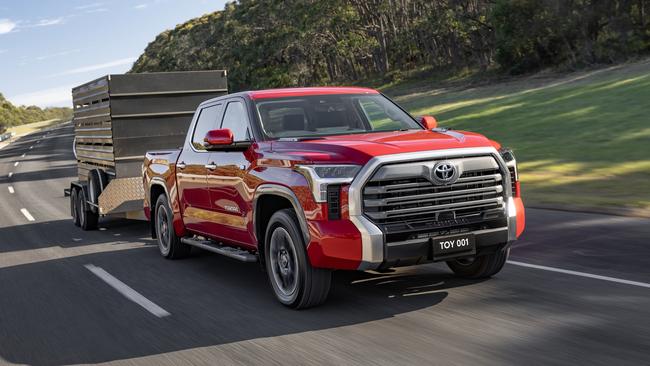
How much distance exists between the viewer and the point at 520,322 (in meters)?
5.97

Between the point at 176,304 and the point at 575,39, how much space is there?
36014 millimetres

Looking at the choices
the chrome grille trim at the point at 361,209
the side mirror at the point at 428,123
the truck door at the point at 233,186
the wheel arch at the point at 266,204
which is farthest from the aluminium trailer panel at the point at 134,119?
the chrome grille trim at the point at 361,209

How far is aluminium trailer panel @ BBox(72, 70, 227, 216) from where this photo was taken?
12.9m

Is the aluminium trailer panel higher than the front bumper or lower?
higher

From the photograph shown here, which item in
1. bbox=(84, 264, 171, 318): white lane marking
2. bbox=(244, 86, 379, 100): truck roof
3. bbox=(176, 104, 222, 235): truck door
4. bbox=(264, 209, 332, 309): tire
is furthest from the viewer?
bbox=(176, 104, 222, 235): truck door

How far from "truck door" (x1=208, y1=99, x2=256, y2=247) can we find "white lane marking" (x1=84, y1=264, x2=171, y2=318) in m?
1.00

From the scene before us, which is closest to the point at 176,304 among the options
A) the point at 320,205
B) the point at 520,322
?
the point at 320,205

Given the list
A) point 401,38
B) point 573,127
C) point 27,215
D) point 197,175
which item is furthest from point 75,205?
A: point 401,38

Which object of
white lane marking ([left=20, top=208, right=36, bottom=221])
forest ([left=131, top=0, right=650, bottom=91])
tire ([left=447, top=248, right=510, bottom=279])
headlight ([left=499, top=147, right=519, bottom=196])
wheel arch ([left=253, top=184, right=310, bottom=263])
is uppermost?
forest ([left=131, top=0, right=650, bottom=91])

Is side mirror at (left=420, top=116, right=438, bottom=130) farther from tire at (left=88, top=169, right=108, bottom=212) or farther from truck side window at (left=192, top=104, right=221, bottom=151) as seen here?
tire at (left=88, top=169, right=108, bottom=212)

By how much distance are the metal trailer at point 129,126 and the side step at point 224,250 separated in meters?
3.75

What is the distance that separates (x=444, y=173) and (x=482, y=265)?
1536mm

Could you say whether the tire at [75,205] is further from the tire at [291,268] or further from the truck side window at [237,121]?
the tire at [291,268]

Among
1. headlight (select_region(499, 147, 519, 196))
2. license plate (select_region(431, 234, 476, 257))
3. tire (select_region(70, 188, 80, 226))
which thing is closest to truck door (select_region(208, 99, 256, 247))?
license plate (select_region(431, 234, 476, 257))
